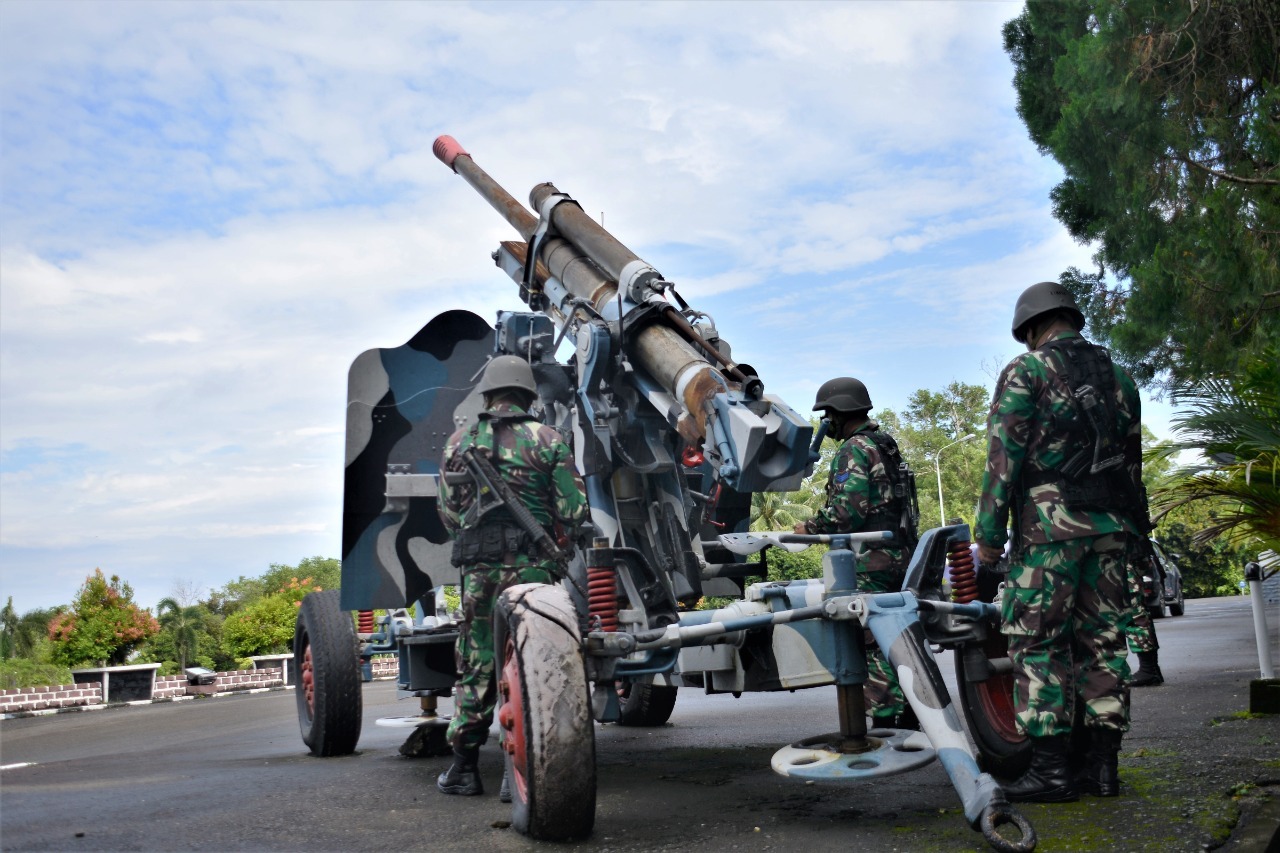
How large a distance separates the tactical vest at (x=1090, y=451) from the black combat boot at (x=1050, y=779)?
0.88 metres

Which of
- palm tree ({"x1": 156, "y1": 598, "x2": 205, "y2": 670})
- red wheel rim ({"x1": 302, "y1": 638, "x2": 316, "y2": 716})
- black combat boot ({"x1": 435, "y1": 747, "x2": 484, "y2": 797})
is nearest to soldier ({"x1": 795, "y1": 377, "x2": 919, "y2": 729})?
black combat boot ({"x1": 435, "y1": 747, "x2": 484, "y2": 797})

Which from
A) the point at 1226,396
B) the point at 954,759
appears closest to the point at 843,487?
the point at 954,759

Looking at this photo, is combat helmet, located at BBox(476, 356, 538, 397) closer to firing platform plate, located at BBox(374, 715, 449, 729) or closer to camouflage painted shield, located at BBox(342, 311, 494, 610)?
camouflage painted shield, located at BBox(342, 311, 494, 610)

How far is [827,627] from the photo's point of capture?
489cm

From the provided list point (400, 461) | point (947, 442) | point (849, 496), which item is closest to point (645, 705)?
point (400, 461)

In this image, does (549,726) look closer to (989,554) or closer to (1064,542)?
(989,554)

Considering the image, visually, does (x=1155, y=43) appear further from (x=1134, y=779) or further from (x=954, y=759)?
(x=954, y=759)

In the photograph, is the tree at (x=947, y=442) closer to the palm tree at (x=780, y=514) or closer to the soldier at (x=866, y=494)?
the palm tree at (x=780, y=514)

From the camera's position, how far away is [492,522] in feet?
19.1

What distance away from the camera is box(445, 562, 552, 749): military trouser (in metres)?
5.73

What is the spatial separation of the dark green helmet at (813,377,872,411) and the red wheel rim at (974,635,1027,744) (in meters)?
1.65

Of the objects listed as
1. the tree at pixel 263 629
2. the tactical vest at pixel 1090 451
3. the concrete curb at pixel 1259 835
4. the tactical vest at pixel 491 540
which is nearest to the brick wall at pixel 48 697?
the tree at pixel 263 629

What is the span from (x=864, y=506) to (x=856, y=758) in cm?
201

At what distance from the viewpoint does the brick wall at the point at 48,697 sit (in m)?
17.6
